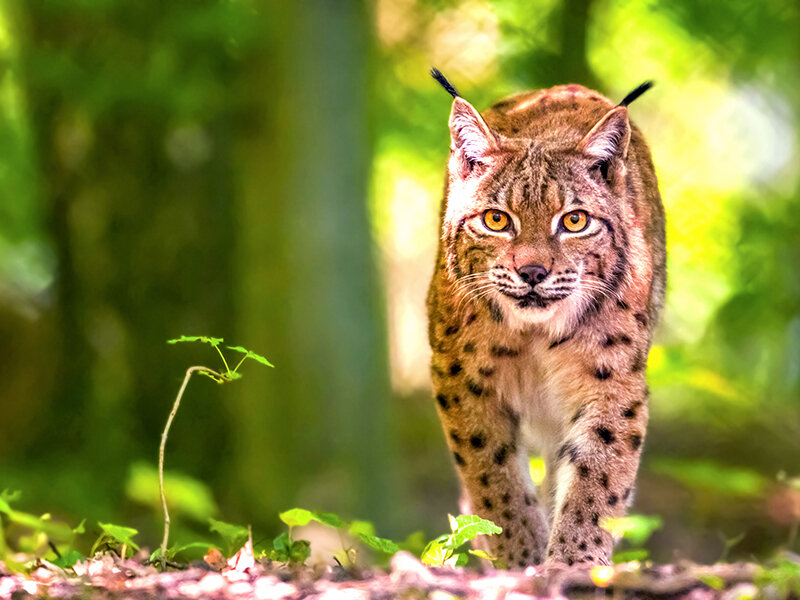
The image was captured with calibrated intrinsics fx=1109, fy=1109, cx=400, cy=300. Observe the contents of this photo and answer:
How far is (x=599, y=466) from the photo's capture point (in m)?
4.03

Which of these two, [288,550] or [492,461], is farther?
[492,461]

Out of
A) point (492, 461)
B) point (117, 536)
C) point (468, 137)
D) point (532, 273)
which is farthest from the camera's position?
point (492, 461)

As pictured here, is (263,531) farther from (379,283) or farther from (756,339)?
(756,339)

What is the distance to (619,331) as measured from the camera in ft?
13.5

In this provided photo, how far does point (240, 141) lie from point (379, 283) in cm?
156

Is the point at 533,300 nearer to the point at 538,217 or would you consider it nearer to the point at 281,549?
the point at 538,217

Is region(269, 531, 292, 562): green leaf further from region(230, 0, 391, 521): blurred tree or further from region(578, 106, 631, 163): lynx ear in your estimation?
region(230, 0, 391, 521): blurred tree

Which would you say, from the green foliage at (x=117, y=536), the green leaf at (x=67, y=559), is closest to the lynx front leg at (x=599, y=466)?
the green foliage at (x=117, y=536)

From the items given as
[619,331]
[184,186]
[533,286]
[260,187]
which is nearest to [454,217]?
[533,286]

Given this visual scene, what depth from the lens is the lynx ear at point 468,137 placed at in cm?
413

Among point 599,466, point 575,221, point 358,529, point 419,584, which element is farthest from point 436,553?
point 575,221

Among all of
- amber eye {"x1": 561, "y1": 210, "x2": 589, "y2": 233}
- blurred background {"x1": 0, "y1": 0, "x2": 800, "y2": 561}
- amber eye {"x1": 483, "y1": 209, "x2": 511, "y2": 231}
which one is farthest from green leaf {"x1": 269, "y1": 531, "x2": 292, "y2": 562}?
blurred background {"x1": 0, "y1": 0, "x2": 800, "y2": 561}

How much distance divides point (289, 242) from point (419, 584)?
5509 millimetres

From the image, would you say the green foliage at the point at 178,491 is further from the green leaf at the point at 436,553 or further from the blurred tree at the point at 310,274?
the blurred tree at the point at 310,274
